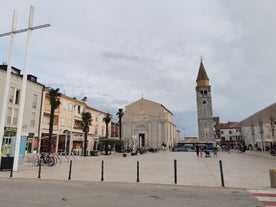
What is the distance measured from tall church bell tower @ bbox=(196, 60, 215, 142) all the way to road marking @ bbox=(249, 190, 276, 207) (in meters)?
78.6

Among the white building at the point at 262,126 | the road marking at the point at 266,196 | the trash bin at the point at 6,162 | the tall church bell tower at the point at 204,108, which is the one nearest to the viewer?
the road marking at the point at 266,196

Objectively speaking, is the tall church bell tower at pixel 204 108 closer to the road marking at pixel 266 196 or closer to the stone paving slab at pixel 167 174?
the stone paving slab at pixel 167 174

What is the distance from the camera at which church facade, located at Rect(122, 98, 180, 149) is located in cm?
8344

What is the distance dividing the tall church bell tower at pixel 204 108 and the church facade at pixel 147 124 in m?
12.2

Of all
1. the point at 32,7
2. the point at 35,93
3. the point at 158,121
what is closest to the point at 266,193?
the point at 32,7

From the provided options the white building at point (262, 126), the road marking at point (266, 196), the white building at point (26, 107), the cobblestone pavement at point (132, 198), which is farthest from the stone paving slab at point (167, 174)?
the white building at point (26, 107)

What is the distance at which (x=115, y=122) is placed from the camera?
277ft

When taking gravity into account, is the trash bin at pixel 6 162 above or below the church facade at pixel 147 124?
below

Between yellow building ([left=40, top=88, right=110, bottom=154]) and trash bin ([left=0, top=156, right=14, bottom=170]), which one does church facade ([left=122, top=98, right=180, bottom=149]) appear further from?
trash bin ([left=0, top=156, right=14, bottom=170])

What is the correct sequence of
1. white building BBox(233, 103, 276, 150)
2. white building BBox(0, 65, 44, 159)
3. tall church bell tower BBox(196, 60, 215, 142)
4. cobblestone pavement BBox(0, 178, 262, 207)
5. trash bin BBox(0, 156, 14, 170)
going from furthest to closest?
tall church bell tower BBox(196, 60, 215, 142), white building BBox(233, 103, 276, 150), white building BBox(0, 65, 44, 159), trash bin BBox(0, 156, 14, 170), cobblestone pavement BBox(0, 178, 262, 207)

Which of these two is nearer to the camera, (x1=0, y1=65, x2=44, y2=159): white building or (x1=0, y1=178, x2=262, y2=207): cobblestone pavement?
(x1=0, y1=178, x2=262, y2=207): cobblestone pavement

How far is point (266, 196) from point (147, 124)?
77701mm

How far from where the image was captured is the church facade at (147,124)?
83438 mm

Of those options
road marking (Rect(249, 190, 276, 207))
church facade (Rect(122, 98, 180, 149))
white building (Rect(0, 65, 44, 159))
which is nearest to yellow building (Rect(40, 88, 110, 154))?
white building (Rect(0, 65, 44, 159))
